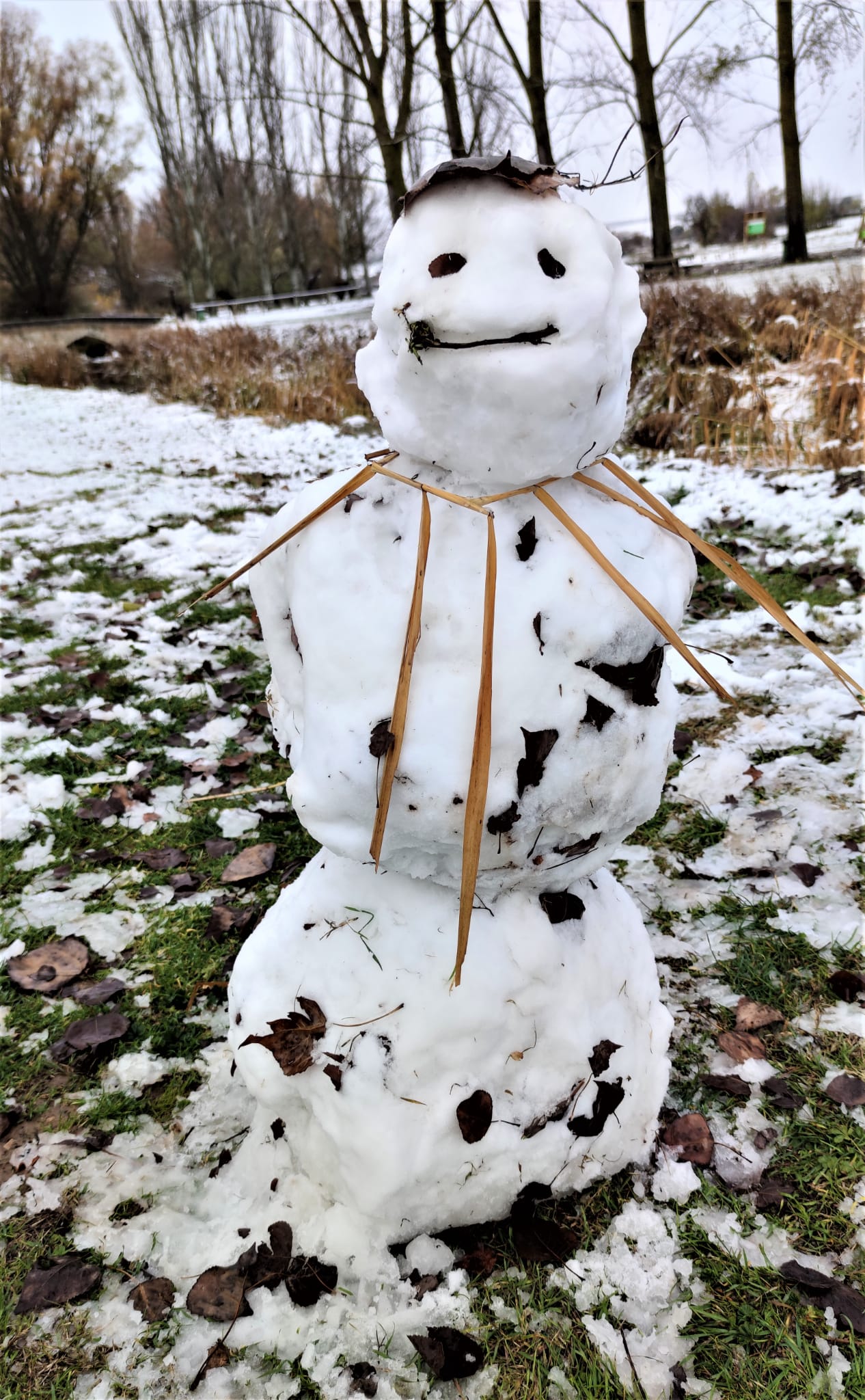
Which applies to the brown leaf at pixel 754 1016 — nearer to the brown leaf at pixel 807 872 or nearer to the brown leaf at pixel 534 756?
the brown leaf at pixel 807 872

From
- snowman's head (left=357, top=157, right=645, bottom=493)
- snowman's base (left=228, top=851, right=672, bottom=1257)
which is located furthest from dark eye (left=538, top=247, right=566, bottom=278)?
snowman's base (left=228, top=851, right=672, bottom=1257)

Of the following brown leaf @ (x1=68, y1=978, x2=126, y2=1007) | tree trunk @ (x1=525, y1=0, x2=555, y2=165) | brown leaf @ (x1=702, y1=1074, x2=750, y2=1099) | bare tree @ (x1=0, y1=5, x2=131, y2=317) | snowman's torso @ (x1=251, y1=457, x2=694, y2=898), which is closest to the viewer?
snowman's torso @ (x1=251, y1=457, x2=694, y2=898)

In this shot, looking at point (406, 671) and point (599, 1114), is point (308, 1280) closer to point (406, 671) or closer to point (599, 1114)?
point (599, 1114)

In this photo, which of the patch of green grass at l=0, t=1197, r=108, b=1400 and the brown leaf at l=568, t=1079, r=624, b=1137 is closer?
the patch of green grass at l=0, t=1197, r=108, b=1400

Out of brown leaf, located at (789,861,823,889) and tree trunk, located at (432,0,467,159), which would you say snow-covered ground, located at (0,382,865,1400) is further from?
tree trunk, located at (432,0,467,159)

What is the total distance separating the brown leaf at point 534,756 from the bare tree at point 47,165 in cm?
3349

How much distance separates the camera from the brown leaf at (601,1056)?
1.49 metres

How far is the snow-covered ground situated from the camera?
135 cm

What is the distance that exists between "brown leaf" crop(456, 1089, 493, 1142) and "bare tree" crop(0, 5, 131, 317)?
3356 cm

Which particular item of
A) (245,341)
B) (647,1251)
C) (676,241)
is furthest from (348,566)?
(676,241)

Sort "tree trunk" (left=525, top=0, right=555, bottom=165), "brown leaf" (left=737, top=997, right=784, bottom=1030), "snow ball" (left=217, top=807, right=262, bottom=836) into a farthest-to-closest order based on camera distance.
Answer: "tree trunk" (left=525, top=0, right=555, bottom=165), "snow ball" (left=217, top=807, right=262, bottom=836), "brown leaf" (left=737, top=997, right=784, bottom=1030)

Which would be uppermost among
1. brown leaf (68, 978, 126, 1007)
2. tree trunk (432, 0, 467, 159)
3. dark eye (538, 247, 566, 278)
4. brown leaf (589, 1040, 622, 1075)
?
tree trunk (432, 0, 467, 159)

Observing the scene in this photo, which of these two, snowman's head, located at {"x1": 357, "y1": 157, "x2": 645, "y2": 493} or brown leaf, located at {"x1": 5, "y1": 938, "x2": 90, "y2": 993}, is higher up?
snowman's head, located at {"x1": 357, "y1": 157, "x2": 645, "y2": 493}

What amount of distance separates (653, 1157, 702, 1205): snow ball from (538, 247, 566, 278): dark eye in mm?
1637
